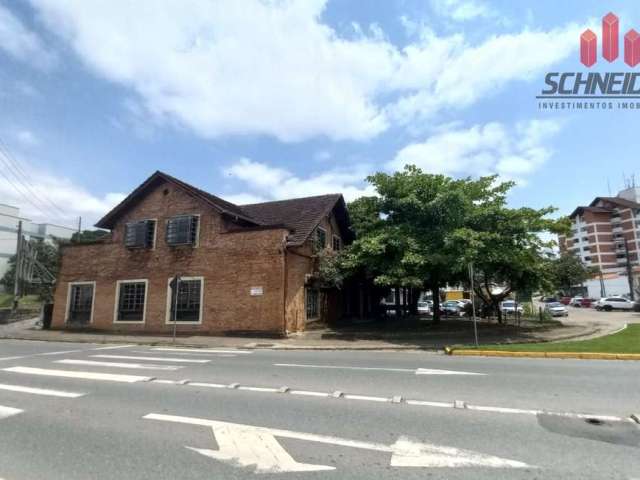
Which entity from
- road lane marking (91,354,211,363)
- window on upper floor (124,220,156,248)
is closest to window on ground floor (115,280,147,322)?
window on upper floor (124,220,156,248)

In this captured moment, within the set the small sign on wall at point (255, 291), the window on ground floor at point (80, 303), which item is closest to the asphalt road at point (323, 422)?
the small sign on wall at point (255, 291)

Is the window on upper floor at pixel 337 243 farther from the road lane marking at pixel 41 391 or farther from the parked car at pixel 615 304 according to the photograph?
the parked car at pixel 615 304

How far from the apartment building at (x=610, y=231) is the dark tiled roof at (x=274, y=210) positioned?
273ft

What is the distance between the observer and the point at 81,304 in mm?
22938

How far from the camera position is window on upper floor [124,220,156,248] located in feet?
70.9

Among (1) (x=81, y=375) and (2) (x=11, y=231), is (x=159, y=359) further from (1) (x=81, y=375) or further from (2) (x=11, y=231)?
(2) (x=11, y=231)

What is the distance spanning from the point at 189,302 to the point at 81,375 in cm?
1090

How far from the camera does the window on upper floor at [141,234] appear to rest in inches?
851

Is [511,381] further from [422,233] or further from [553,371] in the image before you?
[422,233]

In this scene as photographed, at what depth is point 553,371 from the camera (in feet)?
30.1

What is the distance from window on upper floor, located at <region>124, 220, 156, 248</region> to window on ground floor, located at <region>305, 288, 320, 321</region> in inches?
367

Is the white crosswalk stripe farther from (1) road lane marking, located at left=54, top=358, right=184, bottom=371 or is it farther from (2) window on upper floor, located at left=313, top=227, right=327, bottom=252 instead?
(2) window on upper floor, located at left=313, top=227, right=327, bottom=252

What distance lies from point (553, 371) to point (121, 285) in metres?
21.2

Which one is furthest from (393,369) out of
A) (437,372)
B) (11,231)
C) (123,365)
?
(11,231)
